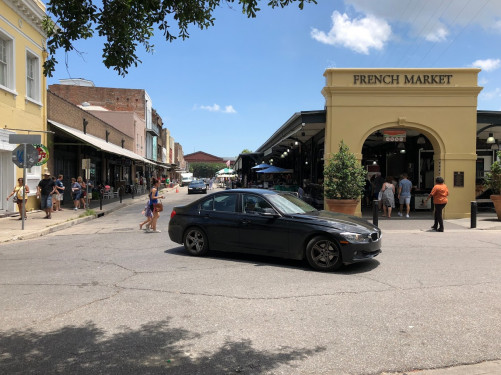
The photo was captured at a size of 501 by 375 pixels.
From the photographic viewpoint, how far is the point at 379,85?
15.7 metres

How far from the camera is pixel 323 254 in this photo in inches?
267

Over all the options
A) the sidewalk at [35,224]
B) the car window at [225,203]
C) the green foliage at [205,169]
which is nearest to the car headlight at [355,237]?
the car window at [225,203]

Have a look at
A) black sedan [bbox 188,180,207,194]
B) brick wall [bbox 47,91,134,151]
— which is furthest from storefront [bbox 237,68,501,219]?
black sedan [bbox 188,180,207,194]

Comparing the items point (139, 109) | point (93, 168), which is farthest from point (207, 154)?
point (93, 168)

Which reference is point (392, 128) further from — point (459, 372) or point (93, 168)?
point (93, 168)

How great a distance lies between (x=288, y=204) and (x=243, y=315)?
345 cm

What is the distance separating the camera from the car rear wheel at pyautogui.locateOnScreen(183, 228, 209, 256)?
812 cm

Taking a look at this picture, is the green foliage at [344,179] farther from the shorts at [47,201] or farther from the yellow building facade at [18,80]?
the yellow building facade at [18,80]

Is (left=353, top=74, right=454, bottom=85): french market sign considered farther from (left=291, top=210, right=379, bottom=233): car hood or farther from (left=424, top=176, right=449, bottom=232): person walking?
(left=291, top=210, right=379, bottom=233): car hood

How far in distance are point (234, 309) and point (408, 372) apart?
6.98 ft

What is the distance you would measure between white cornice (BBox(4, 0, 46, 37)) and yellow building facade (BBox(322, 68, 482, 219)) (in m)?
11.9

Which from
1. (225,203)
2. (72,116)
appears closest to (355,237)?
(225,203)

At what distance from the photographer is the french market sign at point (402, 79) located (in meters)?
15.7

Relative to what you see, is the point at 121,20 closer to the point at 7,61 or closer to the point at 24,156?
the point at 24,156
